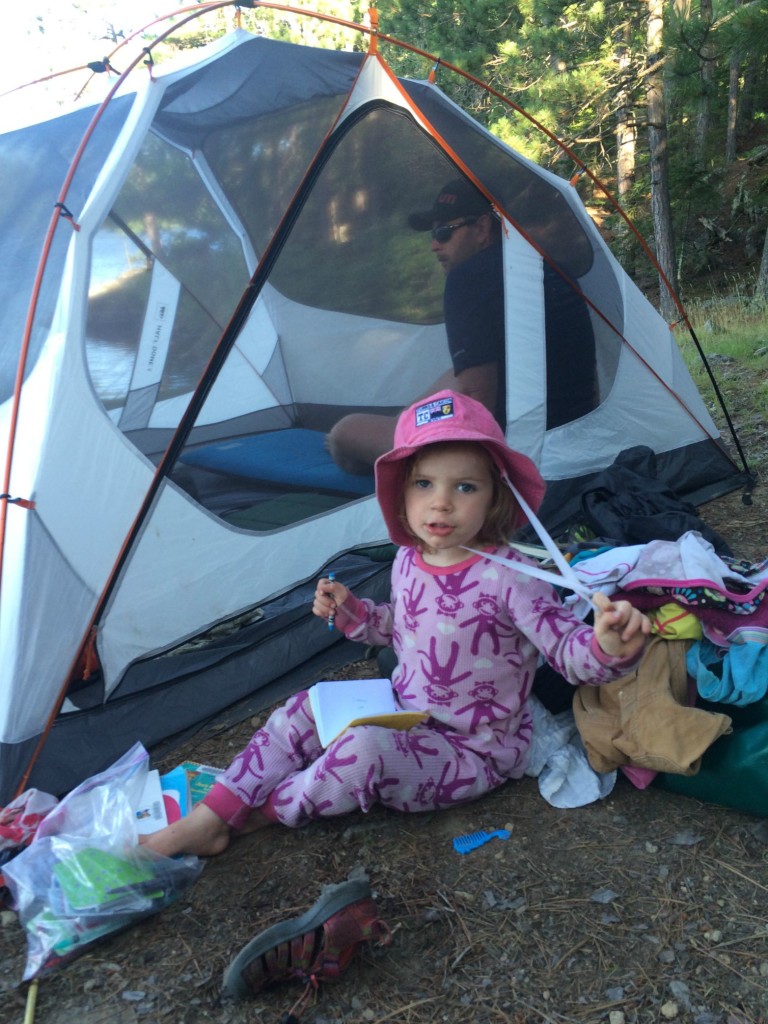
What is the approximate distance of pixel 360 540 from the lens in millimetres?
3141

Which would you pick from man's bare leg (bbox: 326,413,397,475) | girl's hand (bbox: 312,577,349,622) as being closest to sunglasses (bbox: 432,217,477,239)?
man's bare leg (bbox: 326,413,397,475)

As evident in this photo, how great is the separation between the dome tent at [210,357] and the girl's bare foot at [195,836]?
537 mm

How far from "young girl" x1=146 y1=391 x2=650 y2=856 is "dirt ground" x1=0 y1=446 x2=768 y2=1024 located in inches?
4.5

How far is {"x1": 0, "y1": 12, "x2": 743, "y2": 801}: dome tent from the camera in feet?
7.75

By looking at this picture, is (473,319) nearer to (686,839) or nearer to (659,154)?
(686,839)

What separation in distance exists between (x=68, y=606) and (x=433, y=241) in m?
1.94

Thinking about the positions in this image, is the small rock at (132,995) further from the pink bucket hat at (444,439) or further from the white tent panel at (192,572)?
the pink bucket hat at (444,439)

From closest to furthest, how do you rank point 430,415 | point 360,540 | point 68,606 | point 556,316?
1. point 430,415
2. point 68,606
3. point 360,540
4. point 556,316

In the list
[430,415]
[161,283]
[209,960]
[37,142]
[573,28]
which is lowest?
[209,960]

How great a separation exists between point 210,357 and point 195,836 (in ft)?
4.63

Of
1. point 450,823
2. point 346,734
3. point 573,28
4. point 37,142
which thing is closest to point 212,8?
point 37,142

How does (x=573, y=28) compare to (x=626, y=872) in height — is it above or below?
above

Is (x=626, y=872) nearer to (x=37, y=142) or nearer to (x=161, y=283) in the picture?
(x=161, y=283)

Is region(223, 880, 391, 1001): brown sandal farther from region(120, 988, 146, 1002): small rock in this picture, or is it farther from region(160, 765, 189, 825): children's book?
region(160, 765, 189, 825): children's book
